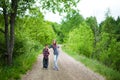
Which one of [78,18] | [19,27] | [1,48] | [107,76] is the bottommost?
[107,76]

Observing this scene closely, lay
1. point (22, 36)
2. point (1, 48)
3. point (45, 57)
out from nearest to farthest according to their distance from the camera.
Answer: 1. point (1, 48)
2. point (45, 57)
3. point (22, 36)

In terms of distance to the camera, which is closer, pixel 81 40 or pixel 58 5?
pixel 58 5

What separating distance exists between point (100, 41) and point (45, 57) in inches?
1652

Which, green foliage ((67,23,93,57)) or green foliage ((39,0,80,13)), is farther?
green foliage ((67,23,93,57))

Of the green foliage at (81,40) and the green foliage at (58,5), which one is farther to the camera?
the green foliage at (81,40)

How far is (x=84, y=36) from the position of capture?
1918 inches

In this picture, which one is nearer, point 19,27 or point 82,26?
point 19,27

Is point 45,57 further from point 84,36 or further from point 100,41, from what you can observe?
point 100,41

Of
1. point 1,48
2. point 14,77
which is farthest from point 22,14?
point 14,77

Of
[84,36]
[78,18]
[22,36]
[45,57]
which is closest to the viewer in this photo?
[45,57]

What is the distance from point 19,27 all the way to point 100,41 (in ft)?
130

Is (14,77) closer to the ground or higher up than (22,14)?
closer to the ground

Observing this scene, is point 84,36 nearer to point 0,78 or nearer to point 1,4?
point 1,4

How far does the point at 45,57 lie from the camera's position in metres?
20.2
